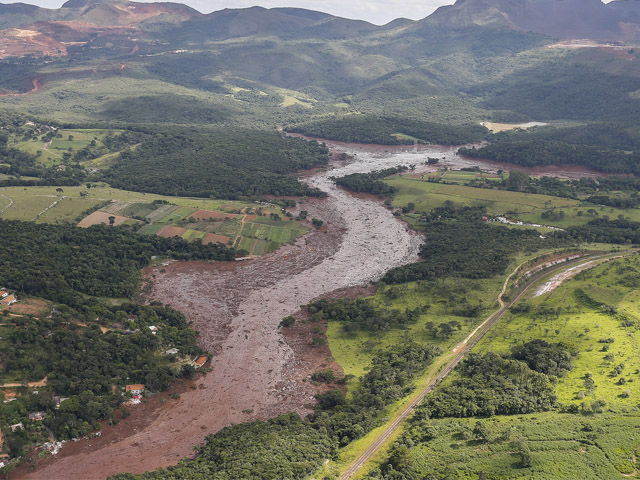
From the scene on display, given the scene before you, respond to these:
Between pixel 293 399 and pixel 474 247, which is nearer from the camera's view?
pixel 293 399

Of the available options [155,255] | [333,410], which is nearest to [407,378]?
[333,410]

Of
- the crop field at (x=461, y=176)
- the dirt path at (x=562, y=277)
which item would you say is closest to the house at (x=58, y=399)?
the dirt path at (x=562, y=277)

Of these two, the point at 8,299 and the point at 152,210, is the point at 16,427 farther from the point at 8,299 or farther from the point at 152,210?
the point at 152,210

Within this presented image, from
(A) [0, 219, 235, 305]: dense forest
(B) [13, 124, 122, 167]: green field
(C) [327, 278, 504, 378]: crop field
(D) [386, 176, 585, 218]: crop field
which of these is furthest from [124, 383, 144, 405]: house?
(B) [13, 124, 122, 167]: green field

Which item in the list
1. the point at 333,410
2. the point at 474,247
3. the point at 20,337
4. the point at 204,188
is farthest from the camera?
the point at 204,188

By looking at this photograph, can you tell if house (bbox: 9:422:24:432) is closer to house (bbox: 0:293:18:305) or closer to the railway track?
house (bbox: 0:293:18:305)

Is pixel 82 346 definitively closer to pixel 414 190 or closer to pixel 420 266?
pixel 420 266
